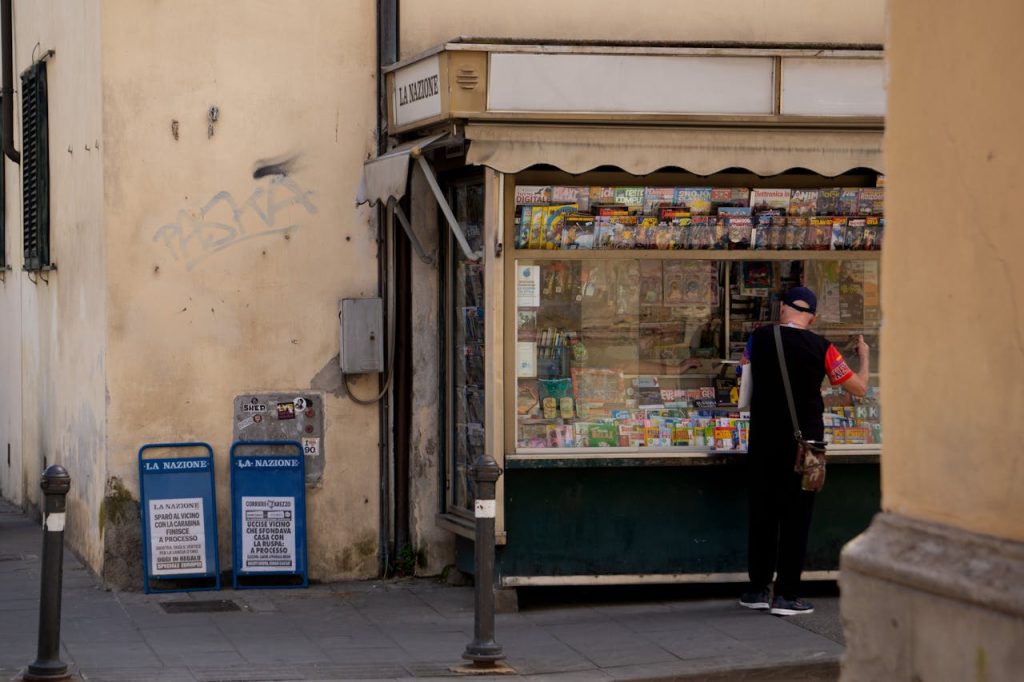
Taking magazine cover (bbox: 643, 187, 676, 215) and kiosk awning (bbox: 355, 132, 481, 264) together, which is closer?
kiosk awning (bbox: 355, 132, 481, 264)

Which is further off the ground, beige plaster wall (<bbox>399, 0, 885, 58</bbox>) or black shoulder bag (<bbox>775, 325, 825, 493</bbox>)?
beige plaster wall (<bbox>399, 0, 885, 58</bbox>)

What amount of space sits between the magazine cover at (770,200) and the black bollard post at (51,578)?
4420 millimetres

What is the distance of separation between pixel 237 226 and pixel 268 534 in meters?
1.92

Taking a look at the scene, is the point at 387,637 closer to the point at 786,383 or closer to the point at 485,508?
the point at 485,508

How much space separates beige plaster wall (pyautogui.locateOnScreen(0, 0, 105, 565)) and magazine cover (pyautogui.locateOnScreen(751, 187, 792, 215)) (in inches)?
157

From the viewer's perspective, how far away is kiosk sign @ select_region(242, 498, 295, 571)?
9609 mm

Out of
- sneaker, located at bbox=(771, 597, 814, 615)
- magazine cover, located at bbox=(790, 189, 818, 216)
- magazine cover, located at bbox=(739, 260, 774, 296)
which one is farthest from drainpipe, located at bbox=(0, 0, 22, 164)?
sneaker, located at bbox=(771, 597, 814, 615)

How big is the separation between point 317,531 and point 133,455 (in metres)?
1.24

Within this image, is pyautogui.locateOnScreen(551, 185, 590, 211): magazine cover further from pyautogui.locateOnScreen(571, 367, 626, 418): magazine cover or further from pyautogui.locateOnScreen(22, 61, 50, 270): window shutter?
pyautogui.locateOnScreen(22, 61, 50, 270): window shutter

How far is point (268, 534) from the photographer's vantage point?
9.63 metres

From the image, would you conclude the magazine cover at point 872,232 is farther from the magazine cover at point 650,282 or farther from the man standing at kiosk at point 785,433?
the magazine cover at point 650,282

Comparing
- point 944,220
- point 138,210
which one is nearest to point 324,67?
point 138,210

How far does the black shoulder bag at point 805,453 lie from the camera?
875cm

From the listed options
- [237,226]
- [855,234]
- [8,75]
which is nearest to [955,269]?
[855,234]
